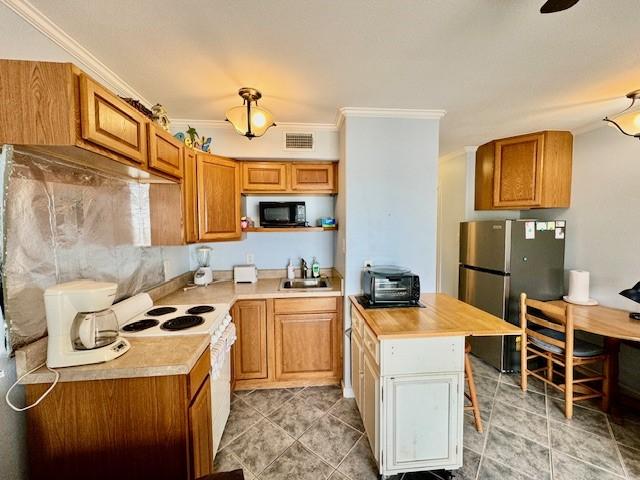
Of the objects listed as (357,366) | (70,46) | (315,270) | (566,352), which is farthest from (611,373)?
(70,46)

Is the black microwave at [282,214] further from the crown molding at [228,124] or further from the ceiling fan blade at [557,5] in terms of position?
the ceiling fan blade at [557,5]

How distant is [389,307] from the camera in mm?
1860

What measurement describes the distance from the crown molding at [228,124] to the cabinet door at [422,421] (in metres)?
2.18

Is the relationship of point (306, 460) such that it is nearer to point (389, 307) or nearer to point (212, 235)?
point (389, 307)

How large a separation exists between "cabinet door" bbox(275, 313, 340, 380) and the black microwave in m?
0.91

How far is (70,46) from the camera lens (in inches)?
52.9

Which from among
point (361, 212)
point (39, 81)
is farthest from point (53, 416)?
point (361, 212)

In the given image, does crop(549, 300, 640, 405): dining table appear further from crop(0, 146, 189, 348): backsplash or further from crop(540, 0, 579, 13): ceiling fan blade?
crop(0, 146, 189, 348): backsplash

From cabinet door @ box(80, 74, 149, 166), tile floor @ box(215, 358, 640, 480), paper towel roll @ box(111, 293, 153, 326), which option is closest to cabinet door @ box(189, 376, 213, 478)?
tile floor @ box(215, 358, 640, 480)

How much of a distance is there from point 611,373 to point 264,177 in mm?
3349

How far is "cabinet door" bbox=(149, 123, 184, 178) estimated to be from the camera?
4.71ft

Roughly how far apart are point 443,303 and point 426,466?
1004mm

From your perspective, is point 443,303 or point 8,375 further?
point 443,303

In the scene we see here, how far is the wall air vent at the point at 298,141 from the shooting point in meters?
2.46
